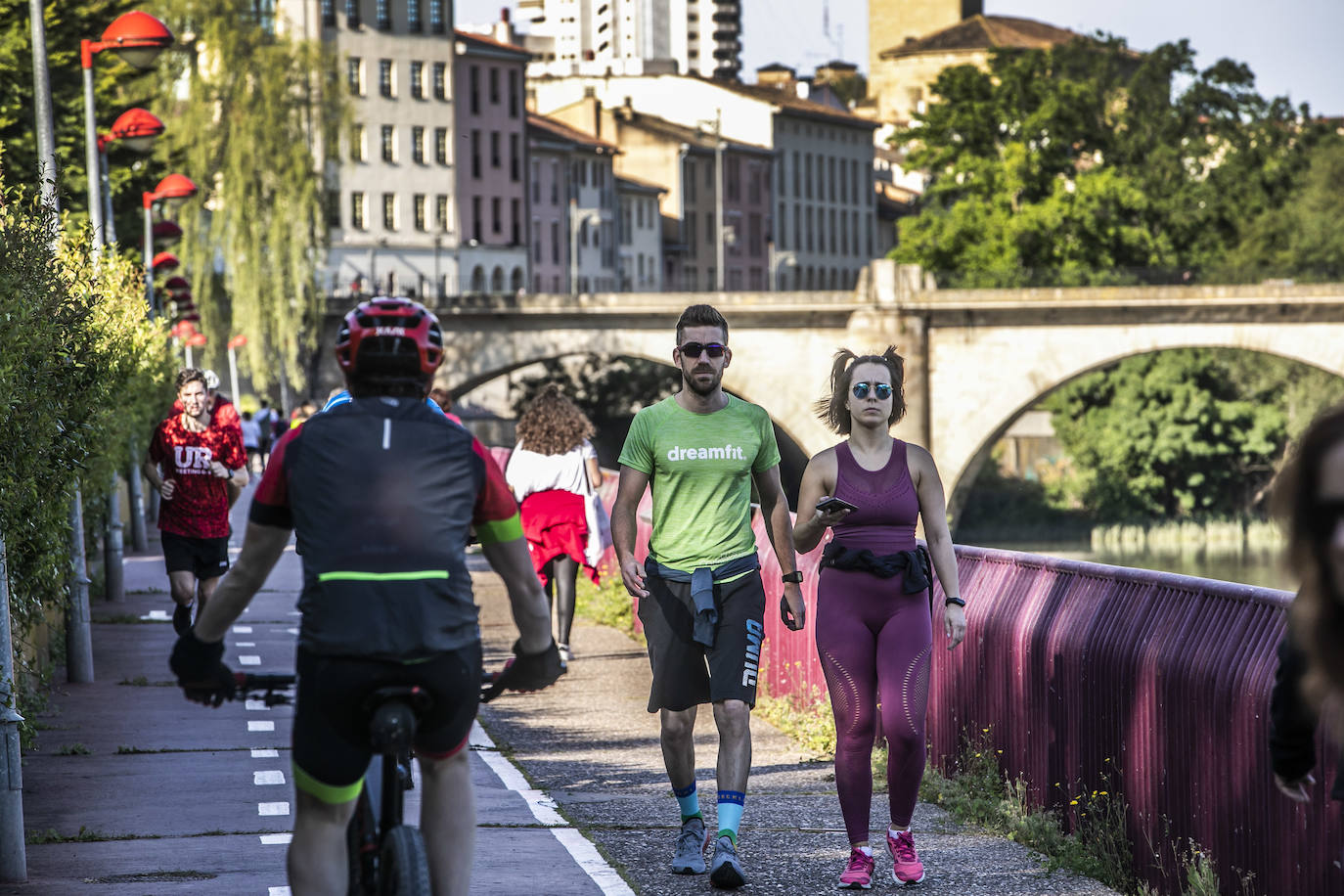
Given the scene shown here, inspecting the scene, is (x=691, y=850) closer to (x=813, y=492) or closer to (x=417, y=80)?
(x=813, y=492)

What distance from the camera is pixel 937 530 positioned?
24.2 feet

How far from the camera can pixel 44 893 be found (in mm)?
6988

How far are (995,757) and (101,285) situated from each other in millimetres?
8372

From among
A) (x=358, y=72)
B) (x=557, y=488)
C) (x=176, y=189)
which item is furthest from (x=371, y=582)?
(x=358, y=72)

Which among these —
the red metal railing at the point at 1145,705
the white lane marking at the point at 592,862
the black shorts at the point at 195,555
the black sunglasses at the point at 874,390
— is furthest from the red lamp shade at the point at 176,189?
the black sunglasses at the point at 874,390

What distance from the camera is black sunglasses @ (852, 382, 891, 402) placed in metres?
7.36

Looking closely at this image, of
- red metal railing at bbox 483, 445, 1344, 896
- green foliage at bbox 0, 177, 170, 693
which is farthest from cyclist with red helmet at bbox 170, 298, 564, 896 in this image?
green foliage at bbox 0, 177, 170, 693

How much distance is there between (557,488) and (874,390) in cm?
604

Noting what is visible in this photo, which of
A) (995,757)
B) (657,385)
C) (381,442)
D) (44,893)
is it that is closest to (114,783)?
(44,893)

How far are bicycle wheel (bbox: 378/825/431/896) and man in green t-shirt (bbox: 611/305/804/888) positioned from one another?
2711 mm

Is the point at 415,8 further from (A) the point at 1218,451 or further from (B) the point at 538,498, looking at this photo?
(B) the point at 538,498

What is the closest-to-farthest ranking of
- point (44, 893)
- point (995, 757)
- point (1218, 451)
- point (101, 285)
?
point (44, 893)
point (995, 757)
point (101, 285)
point (1218, 451)

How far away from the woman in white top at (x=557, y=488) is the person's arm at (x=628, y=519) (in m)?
5.38

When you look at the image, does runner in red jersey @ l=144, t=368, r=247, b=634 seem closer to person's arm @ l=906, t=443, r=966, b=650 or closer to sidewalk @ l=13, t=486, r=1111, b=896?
sidewalk @ l=13, t=486, r=1111, b=896
